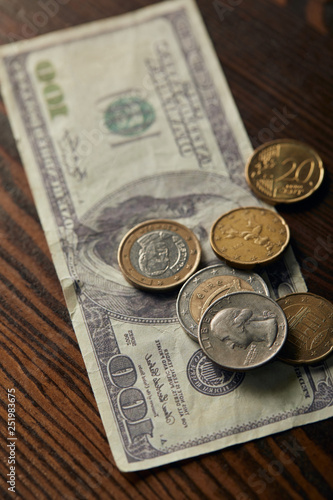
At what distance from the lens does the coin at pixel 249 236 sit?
766 mm

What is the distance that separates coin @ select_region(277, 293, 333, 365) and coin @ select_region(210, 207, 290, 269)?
0.07m

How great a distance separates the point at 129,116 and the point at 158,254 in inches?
11.2

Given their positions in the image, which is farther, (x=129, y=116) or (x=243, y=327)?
(x=129, y=116)

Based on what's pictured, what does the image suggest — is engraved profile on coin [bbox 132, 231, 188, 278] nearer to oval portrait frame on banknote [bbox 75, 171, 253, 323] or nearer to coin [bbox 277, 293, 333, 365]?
oval portrait frame on banknote [bbox 75, 171, 253, 323]

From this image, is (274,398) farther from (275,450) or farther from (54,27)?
(54,27)

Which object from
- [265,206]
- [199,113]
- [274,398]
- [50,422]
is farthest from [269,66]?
[50,422]

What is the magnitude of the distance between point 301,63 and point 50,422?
742 mm

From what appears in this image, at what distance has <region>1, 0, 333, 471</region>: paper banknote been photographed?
701 millimetres

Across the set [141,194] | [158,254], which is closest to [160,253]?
[158,254]

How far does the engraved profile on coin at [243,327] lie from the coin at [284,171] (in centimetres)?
21

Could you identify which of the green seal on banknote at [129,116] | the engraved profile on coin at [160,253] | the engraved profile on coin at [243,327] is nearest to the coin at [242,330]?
the engraved profile on coin at [243,327]

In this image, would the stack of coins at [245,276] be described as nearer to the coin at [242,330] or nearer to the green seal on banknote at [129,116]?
the coin at [242,330]

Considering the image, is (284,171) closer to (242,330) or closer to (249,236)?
(249,236)

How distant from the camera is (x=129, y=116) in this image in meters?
0.93
